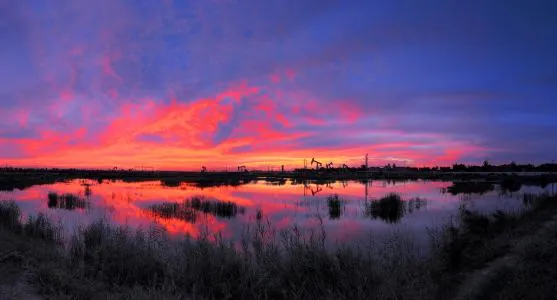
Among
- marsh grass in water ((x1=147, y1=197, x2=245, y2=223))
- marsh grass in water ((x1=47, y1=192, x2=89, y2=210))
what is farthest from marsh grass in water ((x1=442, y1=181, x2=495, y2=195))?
marsh grass in water ((x1=47, y1=192, x2=89, y2=210))

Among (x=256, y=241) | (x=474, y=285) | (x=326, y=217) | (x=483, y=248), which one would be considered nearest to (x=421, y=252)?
(x=483, y=248)

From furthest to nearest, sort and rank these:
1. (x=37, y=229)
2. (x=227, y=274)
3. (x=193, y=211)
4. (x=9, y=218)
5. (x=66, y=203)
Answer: (x=66, y=203), (x=193, y=211), (x=9, y=218), (x=37, y=229), (x=227, y=274)

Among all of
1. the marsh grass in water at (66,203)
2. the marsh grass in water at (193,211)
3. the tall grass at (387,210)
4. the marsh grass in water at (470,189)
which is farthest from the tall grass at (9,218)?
the marsh grass in water at (470,189)

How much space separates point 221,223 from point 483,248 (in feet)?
44.5

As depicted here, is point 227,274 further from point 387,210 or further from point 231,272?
point 387,210

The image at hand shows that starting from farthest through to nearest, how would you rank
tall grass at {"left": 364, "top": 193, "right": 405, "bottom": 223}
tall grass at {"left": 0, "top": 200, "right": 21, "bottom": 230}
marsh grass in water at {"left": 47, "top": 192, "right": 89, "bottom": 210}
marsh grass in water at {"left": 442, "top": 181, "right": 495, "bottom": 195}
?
marsh grass in water at {"left": 442, "top": 181, "right": 495, "bottom": 195}
marsh grass in water at {"left": 47, "top": 192, "right": 89, "bottom": 210}
tall grass at {"left": 364, "top": 193, "right": 405, "bottom": 223}
tall grass at {"left": 0, "top": 200, "right": 21, "bottom": 230}

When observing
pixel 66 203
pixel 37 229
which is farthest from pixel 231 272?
pixel 66 203

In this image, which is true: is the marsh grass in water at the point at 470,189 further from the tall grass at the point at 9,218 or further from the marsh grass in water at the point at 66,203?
the tall grass at the point at 9,218

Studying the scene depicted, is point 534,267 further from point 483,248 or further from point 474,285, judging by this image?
point 483,248

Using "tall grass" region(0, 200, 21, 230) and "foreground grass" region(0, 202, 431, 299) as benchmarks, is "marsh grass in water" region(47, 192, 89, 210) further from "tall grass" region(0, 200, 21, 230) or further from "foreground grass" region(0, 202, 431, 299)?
"foreground grass" region(0, 202, 431, 299)

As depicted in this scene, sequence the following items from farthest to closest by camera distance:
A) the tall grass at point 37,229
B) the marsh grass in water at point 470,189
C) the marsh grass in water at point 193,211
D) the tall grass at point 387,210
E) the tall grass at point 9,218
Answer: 1. the marsh grass in water at point 470,189
2. the tall grass at point 387,210
3. the marsh grass in water at point 193,211
4. the tall grass at point 9,218
5. the tall grass at point 37,229

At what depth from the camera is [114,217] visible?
83.0 feet

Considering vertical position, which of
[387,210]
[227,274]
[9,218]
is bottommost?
[387,210]

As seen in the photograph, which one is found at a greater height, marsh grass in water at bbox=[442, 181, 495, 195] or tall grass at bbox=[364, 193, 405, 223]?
marsh grass in water at bbox=[442, 181, 495, 195]
